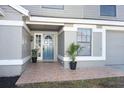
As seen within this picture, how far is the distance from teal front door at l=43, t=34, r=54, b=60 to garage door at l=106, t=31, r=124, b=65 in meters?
4.93

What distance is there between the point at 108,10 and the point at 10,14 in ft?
22.9

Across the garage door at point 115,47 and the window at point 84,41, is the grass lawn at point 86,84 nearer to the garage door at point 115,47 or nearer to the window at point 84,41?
the window at point 84,41

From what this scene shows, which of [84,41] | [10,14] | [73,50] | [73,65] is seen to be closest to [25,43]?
[10,14]

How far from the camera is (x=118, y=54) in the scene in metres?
12.0

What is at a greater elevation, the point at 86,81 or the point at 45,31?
the point at 45,31

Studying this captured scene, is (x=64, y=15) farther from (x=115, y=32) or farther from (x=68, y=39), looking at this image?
(x=115, y=32)

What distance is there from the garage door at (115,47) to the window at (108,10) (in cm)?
134

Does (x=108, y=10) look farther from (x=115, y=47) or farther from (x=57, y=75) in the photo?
(x=57, y=75)

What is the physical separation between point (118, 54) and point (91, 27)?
319 cm

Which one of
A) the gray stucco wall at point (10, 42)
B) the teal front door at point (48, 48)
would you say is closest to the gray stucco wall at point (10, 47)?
the gray stucco wall at point (10, 42)

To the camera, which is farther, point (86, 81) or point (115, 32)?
point (115, 32)

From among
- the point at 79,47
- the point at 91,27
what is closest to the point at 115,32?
the point at 91,27

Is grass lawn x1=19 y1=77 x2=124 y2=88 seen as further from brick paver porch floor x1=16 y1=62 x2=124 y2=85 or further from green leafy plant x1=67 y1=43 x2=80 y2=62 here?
green leafy plant x1=67 y1=43 x2=80 y2=62

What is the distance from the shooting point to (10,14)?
8.20 meters
